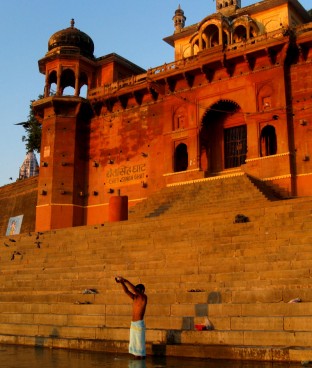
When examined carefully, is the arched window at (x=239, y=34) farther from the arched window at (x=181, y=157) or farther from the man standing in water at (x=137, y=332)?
the man standing in water at (x=137, y=332)

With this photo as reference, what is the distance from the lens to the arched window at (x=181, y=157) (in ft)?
59.9

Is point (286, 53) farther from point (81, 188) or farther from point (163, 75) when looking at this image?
point (81, 188)

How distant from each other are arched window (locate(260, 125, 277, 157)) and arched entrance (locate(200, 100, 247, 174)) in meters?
1.08

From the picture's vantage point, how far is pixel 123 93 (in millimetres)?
19891

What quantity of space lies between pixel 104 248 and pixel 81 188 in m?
8.81

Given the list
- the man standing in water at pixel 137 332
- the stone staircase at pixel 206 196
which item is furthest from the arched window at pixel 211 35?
the man standing in water at pixel 137 332

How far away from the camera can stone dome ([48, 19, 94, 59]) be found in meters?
21.8

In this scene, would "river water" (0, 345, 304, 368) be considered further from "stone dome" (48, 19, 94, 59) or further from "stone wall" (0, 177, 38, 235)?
"stone wall" (0, 177, 38, 235)

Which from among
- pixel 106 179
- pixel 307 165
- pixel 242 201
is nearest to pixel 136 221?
pixel 242 201

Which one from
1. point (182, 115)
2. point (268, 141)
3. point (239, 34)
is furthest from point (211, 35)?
point (268, 141)

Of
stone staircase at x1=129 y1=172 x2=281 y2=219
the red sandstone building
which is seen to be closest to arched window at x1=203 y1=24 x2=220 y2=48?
the red sandstone building

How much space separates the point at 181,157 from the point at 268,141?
Result: 11.4ft

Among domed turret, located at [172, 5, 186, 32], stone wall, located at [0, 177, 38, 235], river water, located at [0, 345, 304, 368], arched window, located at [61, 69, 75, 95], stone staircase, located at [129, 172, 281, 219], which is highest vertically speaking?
domed turret, located at [172, 5, 186, 32]

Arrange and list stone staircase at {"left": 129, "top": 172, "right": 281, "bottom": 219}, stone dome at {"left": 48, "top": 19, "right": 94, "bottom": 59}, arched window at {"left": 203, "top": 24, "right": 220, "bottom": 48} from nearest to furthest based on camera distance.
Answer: stone staircase at {"left": 129, "top": 172, "right": 281, "bottom": 219}, arched window at {"left": 203, "top": 24, "right": 220, "bottom": 48}, stone dome at {"left": 48, "top": 19, "right": 94, "bottom": 59}
